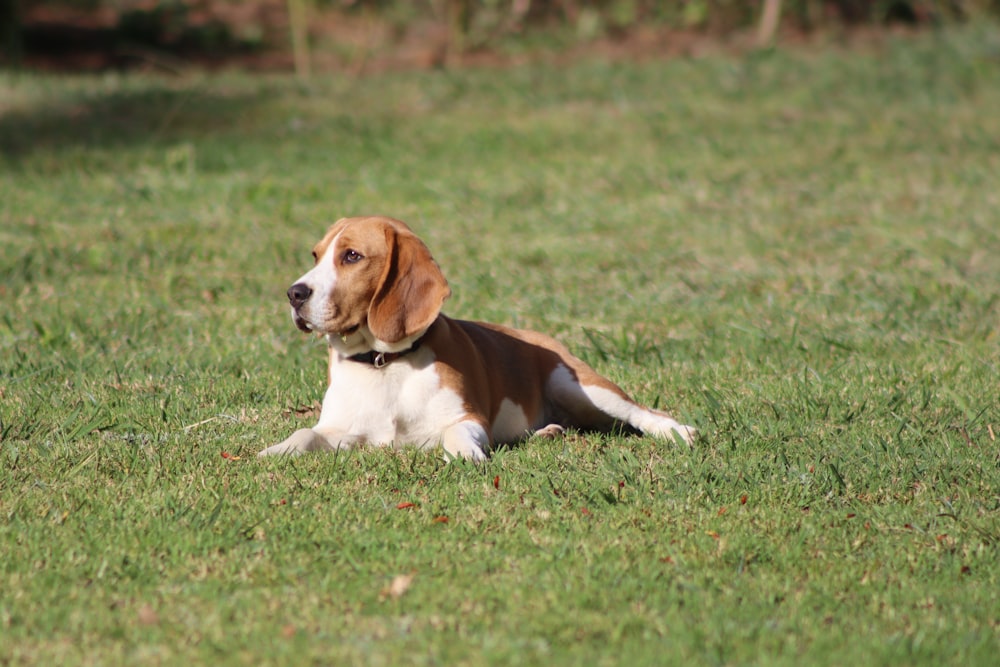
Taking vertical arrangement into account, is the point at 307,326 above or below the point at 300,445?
above

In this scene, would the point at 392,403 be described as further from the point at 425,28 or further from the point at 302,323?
the point at 425,28

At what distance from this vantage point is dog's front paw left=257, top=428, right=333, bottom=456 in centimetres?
511

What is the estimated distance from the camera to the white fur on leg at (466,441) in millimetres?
5051

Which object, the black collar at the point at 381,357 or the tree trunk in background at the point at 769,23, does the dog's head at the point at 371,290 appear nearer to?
the black collar at the point at 381,357

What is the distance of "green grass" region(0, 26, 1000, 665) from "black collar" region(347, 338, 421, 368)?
39cm

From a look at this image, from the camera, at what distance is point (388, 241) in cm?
522

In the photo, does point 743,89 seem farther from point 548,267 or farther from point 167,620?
point 167,620

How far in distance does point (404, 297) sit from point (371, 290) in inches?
5.5

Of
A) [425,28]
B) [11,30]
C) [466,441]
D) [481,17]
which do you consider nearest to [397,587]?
[466,441]

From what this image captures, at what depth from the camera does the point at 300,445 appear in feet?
16.8

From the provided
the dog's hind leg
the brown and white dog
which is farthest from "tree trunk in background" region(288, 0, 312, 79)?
the brown and white dog

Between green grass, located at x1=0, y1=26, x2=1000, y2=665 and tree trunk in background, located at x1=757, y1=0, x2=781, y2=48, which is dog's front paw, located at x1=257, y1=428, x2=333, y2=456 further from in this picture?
tree trunk in background, located at x1=757, y1=0, x2=781, y2=48

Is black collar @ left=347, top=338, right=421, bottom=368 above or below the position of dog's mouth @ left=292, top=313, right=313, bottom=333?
below

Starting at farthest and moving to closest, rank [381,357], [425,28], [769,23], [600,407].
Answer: [425,28] < [769,23] < [600,407] < [381,357]
